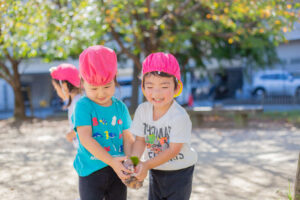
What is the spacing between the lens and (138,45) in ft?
29.9

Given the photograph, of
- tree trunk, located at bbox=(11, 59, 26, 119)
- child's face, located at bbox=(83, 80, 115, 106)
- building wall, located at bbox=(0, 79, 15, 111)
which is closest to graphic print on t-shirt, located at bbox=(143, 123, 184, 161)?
child's face, located at bbox=(83, 80, 115, 106)

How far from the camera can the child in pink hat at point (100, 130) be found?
1857 mm

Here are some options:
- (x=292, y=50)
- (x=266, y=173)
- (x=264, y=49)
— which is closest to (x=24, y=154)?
(x=266, y=173)

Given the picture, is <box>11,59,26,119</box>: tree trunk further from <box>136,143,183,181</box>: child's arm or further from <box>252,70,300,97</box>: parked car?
<box>252,70,300,97</box>: parked car

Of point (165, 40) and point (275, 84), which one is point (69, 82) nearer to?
point (165, 40)

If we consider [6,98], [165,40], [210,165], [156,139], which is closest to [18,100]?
[165,40]

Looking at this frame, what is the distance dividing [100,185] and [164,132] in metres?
0.53

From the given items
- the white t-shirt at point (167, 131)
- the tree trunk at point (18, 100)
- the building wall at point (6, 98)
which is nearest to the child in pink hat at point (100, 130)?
the white t-shirt at point (167, 131)

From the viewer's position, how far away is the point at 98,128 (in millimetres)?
1960

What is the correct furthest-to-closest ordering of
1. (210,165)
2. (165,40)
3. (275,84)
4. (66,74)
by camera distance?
(275,84) < (165,40) < (210,165) < (66,74)

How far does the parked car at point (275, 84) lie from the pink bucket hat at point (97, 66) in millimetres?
18044

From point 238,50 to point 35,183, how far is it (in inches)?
389

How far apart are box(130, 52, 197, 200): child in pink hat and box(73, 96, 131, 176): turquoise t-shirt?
14 centimetres

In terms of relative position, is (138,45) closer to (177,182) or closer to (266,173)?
(266,173)
